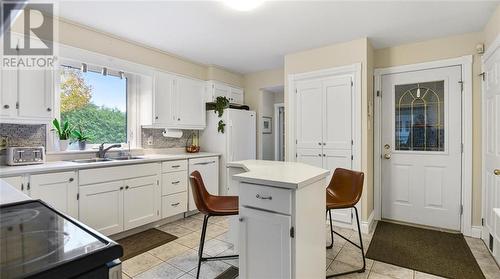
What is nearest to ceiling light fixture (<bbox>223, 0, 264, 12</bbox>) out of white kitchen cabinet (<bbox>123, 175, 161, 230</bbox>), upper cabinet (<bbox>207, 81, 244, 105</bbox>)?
upper cabinet (<bbox>207, 81, 244, 105</bbox>)

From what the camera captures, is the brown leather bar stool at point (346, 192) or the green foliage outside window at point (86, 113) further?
the green foliage outside window at point (86, 113)

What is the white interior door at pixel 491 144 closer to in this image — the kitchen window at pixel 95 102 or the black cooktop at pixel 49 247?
the black cooktop at pixel 49 247

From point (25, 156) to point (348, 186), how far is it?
3.11 m

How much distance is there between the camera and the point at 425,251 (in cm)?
263

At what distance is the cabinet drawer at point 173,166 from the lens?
3.36 meters

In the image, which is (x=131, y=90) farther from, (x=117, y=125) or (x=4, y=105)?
(x=4, y=105)

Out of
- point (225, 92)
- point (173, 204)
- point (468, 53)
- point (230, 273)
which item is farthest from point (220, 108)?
point (468, 53)

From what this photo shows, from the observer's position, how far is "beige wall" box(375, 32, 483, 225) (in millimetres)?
2998

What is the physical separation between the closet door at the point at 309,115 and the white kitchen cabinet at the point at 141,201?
209cm

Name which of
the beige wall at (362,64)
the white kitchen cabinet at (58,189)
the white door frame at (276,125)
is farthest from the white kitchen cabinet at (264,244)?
the white door frame at (276,125)

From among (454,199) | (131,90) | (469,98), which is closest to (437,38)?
(469,98)

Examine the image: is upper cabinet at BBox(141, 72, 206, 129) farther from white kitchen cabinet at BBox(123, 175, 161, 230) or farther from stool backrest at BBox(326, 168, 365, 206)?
stool backrest at BBox(326, 168, 365, 206)

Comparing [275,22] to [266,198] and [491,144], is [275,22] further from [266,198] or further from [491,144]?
[491,144]

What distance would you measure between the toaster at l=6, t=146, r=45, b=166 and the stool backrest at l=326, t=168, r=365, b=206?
294 cm
